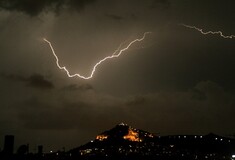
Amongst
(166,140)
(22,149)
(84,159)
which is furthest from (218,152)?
(22,149)

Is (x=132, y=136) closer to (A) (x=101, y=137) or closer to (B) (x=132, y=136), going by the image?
(B) (x=132, y=136)

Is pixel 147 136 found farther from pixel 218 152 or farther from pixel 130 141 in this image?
pixel 218 152

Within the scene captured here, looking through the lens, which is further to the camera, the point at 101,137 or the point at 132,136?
the point at 101,137

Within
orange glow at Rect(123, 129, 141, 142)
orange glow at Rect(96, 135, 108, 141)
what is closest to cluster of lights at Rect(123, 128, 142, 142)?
orange glow at Rect(123, 129, 141, 142)

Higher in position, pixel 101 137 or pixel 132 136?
pixel 101 137

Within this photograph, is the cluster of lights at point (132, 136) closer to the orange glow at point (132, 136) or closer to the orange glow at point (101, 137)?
the orange glow at point (132, 136)

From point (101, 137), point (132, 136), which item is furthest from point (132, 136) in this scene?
point (101, 137)

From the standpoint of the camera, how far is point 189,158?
8106 centimetres

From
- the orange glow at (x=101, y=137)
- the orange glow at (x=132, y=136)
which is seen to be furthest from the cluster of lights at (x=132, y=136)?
the orange glow at (x=101, y=137)

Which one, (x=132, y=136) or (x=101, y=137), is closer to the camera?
(x=132, y=136)

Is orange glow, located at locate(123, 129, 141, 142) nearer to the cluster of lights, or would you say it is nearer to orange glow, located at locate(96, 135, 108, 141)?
the cluster of lights

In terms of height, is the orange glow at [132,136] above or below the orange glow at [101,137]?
below

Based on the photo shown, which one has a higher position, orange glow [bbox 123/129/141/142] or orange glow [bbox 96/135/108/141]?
orange glow [bbox 96/135/108/141]

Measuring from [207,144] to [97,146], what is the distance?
103 feet
